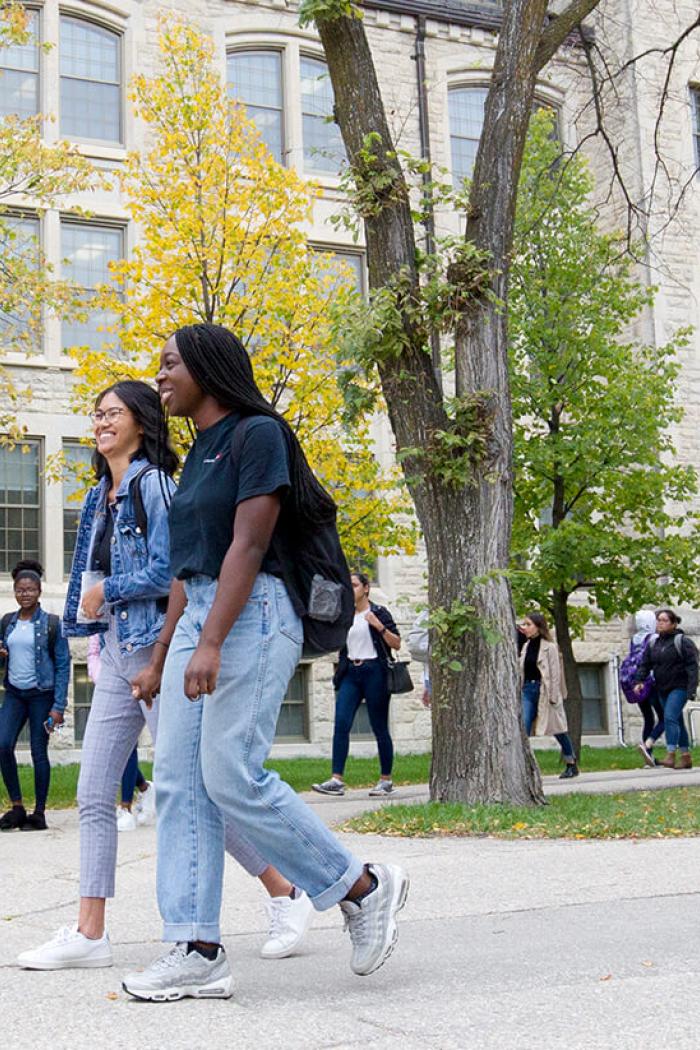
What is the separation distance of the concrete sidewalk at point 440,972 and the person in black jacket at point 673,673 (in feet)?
28.0

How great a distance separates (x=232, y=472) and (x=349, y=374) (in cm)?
592

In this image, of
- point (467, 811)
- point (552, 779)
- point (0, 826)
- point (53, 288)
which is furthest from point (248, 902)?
point (53, 288)

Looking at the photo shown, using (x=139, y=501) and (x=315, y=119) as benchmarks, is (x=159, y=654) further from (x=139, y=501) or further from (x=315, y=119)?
(x=315, y=119)

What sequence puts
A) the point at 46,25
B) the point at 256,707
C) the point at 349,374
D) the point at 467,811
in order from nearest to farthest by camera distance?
the point at 256,707, the point at 467,811, the point at 349,374, the point at 46,25

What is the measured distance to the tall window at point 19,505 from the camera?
21359mm

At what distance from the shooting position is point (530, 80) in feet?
35.2

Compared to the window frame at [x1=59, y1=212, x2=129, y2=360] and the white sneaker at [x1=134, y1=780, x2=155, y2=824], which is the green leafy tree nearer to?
the window frame at [x1=59, y1=212, x2=129, y2=360]

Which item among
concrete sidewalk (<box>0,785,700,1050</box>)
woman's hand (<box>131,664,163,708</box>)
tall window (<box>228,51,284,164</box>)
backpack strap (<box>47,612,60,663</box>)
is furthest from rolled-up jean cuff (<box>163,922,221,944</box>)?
tall window (<box>228,51,284,164</box>)

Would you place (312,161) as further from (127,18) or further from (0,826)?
(0,826)

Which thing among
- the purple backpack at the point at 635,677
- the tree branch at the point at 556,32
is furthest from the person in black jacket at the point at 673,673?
the tree branch at the point at 556,32

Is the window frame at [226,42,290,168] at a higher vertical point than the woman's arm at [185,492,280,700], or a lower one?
higher

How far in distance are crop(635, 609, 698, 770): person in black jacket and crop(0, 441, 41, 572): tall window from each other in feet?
31.8

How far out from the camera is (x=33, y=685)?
1064cm

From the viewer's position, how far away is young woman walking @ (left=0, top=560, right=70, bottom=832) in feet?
34.7
